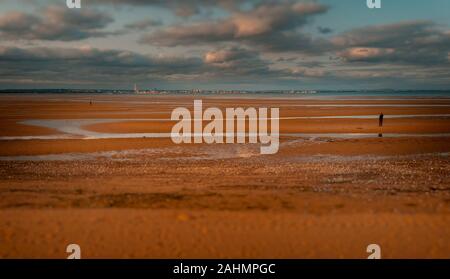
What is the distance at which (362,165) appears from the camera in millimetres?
16938

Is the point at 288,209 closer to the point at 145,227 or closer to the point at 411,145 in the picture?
the point at 145,227

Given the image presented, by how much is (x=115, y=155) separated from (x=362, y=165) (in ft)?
41.4

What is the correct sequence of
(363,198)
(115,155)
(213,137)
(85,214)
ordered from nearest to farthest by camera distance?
(85,214)
(363,198)
(115,155)
(213,137)

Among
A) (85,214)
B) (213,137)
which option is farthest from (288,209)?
(213,137)

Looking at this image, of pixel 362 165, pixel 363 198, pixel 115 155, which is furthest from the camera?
pixel 115 155
